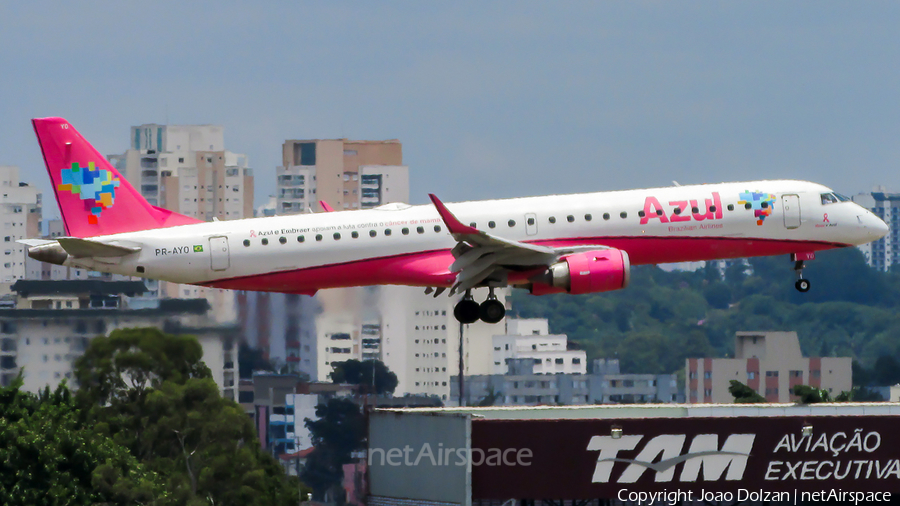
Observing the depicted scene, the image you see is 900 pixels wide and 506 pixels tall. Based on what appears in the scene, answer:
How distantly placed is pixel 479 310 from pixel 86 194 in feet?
45.7

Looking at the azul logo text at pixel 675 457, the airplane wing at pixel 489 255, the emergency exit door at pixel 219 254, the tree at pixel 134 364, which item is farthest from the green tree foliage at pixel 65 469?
the airplane wing at pixel 489 255

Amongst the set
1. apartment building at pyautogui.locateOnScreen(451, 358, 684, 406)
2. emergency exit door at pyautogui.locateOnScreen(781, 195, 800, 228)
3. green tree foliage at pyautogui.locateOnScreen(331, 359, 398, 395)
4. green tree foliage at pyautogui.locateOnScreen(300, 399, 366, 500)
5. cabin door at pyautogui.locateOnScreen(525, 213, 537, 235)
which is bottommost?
green tree foliage at pyautogui.locateOnScreen(300, 399, 366, 500)

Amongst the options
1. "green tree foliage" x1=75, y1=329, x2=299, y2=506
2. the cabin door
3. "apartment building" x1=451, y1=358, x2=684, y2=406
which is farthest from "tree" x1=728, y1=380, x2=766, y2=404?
"apartment building" x1=451, y1=358, x2=684, y2=406

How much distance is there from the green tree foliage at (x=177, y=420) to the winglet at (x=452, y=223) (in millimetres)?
33719

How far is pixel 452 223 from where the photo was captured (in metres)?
50.2

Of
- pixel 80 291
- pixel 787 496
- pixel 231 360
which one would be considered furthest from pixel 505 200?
pixel 80 291

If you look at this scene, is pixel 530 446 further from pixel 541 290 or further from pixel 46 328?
pixel 46 328

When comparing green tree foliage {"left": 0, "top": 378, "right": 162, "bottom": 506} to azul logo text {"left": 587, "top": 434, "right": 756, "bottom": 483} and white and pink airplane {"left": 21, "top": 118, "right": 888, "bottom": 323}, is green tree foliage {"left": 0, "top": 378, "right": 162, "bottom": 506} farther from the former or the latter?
azul logo text {"left": 587, "top": 434, "right": 756, "bottom": 483}

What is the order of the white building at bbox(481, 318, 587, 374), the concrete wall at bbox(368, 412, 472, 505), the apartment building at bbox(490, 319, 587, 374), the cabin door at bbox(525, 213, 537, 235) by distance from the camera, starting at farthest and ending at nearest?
the apartment building at bbox(490, 319, 587, 374)
the white building at bbox(481, 318, 587, 374)
the concrete wall at bbox(368, 412, 472, 505)
the cabin door at bbox(525, 213, 537, 235)

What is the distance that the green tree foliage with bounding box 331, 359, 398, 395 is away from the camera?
11881cm

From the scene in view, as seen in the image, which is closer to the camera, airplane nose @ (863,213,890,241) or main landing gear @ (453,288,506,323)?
main landing gear @ (453,288,506,323)

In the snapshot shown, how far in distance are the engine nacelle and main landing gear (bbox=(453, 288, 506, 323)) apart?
2.63m

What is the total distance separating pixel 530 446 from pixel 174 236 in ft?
50.3

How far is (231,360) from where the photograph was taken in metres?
96.3
